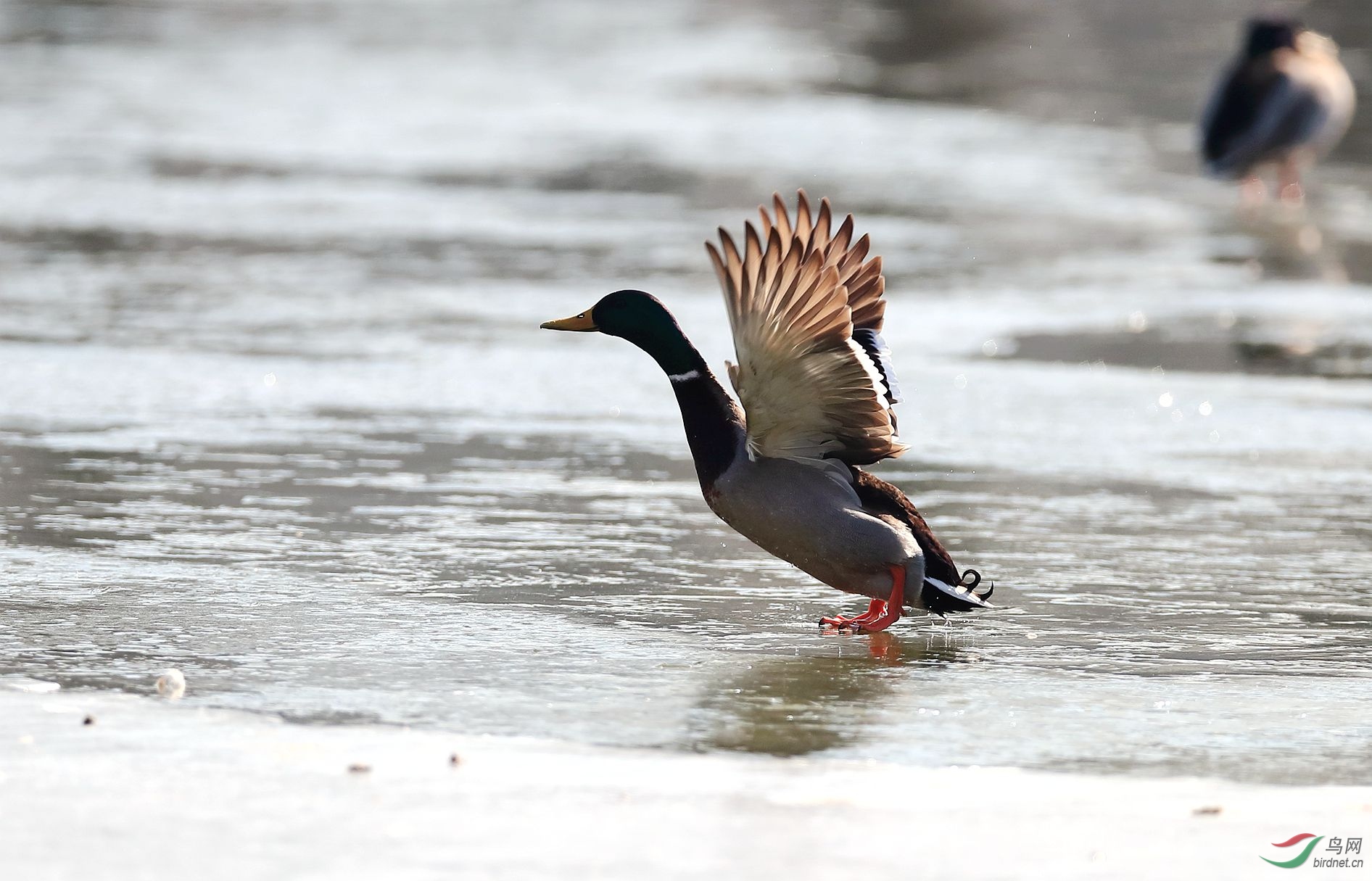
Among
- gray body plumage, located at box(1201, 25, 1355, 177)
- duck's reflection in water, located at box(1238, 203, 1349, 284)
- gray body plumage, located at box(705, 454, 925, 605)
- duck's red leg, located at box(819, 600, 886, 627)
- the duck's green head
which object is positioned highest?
gray body plumage, located at box(1201, 25, 1355, 177)

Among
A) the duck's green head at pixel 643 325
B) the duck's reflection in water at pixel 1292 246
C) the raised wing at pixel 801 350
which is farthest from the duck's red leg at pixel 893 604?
the duck's reflection in water at pixel 1292 246

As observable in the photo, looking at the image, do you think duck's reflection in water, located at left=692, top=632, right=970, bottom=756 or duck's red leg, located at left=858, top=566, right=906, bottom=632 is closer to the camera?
duck's reflection in water, located at left=692, top=632, right=970, bottom=756

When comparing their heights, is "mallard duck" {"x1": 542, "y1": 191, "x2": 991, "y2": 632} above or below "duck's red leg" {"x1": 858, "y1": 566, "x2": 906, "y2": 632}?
above

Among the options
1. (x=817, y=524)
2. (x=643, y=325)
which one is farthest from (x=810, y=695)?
(x=643, y=325)

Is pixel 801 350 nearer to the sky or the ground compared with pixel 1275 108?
nearer to the ground

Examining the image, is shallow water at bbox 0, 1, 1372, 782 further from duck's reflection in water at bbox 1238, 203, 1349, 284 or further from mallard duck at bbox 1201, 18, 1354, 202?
mallard duck at bbox 1201, 18, 1354, 202

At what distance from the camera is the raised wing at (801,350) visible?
5.11 meters

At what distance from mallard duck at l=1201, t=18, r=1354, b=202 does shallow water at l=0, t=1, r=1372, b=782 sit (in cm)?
38

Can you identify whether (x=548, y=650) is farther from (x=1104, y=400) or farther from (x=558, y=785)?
(x=1104, y=400)

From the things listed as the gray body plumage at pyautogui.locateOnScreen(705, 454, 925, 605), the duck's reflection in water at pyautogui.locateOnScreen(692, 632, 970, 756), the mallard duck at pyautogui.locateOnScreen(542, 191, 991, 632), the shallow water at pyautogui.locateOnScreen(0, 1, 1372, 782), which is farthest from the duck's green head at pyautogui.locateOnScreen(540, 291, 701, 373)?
the duck's reflection in water at pyautogui.locateOnScreen(692, 632, 970, 756)

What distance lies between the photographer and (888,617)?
17.3 feet

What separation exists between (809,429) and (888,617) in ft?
1.63

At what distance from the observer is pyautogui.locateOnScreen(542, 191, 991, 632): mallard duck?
5117mm

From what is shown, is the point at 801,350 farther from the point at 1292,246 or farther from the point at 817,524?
the point at 1292,246
